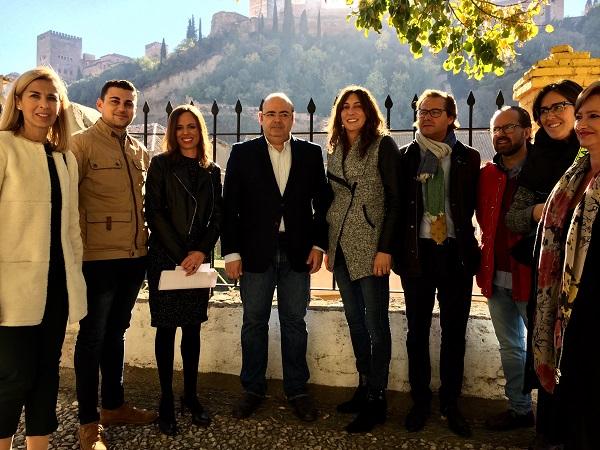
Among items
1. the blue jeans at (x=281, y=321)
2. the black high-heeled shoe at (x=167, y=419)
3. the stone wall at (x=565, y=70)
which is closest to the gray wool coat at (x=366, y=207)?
the blue jeans at (x=281, y=321)

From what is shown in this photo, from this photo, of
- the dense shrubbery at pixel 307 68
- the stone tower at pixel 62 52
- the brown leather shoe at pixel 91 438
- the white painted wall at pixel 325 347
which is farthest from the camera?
the stone tower at pixel 62 52

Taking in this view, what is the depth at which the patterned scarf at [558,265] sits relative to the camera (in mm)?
1914

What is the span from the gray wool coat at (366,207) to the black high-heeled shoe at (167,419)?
1397mm

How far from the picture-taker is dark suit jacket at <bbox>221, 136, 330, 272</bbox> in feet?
10.4

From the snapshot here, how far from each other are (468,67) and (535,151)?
1646 mm

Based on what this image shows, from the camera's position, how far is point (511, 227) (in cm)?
266

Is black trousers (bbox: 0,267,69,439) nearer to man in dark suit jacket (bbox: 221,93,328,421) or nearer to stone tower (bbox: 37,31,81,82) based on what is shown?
man in dark suit jacket (bbox: 221,93,328,421)

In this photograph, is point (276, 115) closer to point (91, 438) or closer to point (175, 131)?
point (175, 131)

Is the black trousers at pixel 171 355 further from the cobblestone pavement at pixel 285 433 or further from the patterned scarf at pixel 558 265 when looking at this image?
the patterned scarf at pixel 558 265

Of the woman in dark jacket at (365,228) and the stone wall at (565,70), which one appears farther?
the stone wall at (565,70)

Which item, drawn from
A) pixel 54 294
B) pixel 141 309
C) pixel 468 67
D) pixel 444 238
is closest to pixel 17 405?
pixel 54 294

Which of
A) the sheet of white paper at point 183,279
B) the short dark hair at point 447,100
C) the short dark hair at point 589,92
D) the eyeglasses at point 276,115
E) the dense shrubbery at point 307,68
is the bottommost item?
the sheet of white paper at point 183,279

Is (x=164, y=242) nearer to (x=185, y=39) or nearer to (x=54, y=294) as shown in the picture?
(x=54, y=294)

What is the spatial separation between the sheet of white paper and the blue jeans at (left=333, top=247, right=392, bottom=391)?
841 mm
